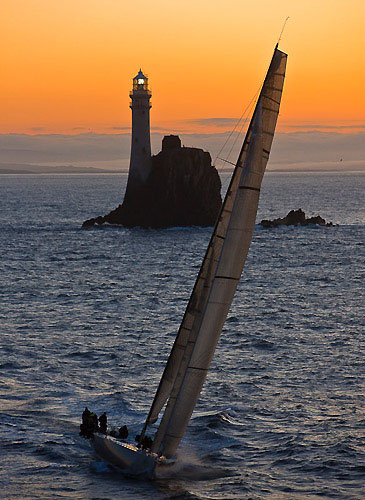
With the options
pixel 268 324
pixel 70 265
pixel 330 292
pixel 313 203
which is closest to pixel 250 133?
pixel 268 324

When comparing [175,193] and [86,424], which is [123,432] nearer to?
[86,424]

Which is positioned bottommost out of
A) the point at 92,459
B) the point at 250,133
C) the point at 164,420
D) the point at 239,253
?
the point at 92,459

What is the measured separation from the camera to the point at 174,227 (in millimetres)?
99438

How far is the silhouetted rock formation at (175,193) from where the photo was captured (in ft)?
321

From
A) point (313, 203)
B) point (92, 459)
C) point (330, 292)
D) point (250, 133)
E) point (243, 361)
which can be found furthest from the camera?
point (313, 203)

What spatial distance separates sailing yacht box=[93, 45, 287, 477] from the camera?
725 inches

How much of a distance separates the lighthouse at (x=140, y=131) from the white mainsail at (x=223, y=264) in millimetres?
79758

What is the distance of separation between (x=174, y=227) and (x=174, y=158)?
9.77m

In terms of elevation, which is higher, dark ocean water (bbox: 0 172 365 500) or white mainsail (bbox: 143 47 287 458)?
white mainsail (bbox: 143 47 287 458)

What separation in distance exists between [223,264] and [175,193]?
78913 millimetres

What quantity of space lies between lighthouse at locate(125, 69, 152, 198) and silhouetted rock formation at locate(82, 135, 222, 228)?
1038 mm

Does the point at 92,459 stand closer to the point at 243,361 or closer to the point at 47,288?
the point at 243,361

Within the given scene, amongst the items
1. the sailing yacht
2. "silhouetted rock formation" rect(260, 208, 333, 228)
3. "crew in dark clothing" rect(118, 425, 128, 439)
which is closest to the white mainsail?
the sailing yacht

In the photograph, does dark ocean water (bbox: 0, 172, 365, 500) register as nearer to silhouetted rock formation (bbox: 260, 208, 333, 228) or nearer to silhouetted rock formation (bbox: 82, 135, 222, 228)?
silhouetted rock formation (bbox: 82, 135, 222, 228)
